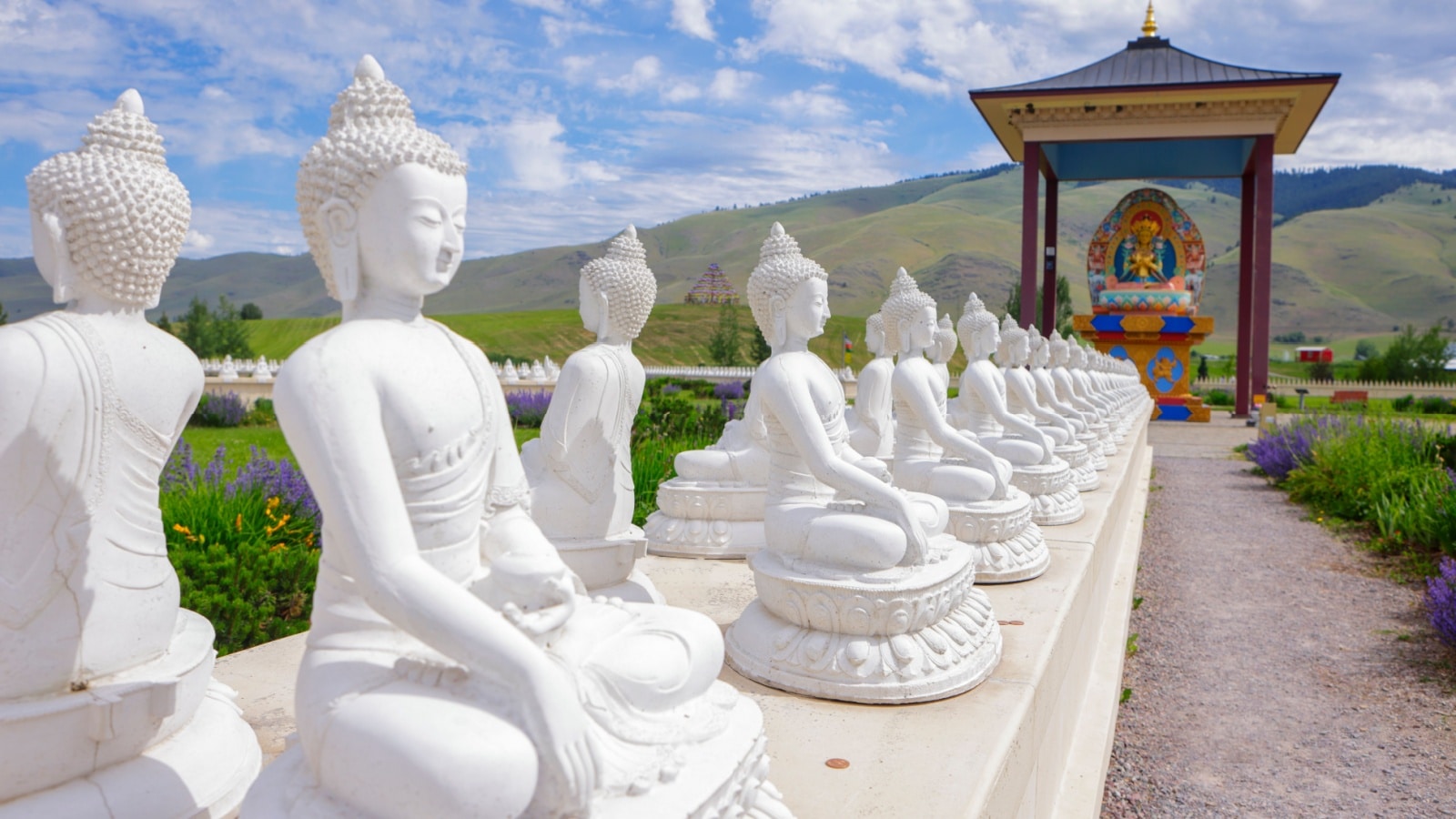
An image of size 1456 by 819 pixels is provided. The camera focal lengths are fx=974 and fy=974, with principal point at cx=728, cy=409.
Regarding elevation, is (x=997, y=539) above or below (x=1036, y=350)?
below

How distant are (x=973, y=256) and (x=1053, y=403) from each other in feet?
327

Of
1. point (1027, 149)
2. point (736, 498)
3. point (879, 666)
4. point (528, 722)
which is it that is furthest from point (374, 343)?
point (1027, 149)

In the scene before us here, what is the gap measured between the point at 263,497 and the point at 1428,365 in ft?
144

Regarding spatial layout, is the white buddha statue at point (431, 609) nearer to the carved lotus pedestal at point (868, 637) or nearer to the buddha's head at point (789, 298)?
the carved lotus pedestal at point (868, 637)

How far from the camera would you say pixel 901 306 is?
489 cm

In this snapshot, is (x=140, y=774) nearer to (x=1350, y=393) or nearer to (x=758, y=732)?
(x=758, y=732)

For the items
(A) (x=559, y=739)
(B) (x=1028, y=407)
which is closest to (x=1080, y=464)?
(B) (x=1028, y=407)

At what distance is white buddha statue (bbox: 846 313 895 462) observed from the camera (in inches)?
201

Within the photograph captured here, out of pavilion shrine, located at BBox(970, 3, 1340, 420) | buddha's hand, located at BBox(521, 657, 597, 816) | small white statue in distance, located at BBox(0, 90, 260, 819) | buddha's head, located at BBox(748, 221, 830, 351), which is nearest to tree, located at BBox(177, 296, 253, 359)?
pavilion shrine, located at BBox(970, 3, 1340, 420)

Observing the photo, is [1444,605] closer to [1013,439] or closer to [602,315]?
[1013,439]

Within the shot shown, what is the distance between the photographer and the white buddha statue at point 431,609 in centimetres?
170

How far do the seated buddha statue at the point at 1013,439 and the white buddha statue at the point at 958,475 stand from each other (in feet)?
3.14

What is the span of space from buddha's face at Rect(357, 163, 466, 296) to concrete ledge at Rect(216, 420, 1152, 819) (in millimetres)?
1610

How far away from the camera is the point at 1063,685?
4.09m
